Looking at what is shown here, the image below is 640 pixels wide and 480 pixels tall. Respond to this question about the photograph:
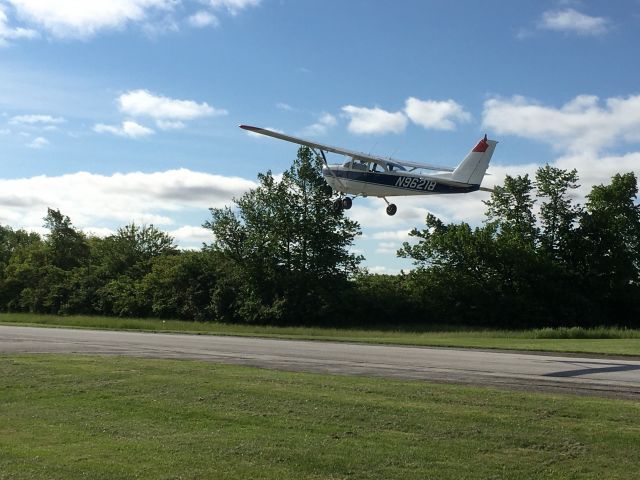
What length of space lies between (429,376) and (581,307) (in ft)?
171

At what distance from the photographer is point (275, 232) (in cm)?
6919

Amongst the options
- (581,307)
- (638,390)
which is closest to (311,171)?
(581,307)

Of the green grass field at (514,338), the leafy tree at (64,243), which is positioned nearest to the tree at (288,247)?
the green grass field at (514,338)

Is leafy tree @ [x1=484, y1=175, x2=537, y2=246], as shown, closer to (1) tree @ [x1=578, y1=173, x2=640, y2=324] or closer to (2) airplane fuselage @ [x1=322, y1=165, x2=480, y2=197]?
(1) tree @ [x1=578, y1=173, x2=640, y2=324]

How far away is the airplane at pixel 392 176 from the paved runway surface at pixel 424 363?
26.8 ft

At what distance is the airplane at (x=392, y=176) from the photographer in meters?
30.2

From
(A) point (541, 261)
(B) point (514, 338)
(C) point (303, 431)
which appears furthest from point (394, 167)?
(A) point (541, 261)

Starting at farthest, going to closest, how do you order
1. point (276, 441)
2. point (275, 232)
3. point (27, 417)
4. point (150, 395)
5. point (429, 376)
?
1. point (275, 232)
2. point (429, 376)
3. point (150, 395)
4. point (27, 417)
5. point (276, 441)

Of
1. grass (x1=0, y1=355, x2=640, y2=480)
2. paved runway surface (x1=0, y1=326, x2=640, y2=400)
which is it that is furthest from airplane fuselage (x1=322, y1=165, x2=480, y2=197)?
grass (x1=0, y1=355, x2=640, y2=480)

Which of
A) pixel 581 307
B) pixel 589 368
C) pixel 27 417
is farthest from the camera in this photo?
pixel 581 307

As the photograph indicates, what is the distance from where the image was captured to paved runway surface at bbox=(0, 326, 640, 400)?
15180 millimetres

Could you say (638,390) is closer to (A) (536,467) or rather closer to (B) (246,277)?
(A) (536,467)

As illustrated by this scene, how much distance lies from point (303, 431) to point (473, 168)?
72.6 ft

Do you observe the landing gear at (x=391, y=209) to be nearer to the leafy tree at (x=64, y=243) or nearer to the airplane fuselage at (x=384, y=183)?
the airplane fuselage at (x=384, y=183)
